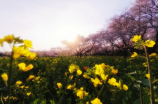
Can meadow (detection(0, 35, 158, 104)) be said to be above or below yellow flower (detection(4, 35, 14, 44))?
below

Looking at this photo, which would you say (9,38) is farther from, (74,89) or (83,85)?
(83,85)

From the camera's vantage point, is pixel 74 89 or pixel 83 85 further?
pixel 83 85

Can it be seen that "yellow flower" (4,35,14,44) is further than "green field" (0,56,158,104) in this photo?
No

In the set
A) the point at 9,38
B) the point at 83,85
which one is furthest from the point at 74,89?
the point at 9,38

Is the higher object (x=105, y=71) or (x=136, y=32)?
(x=136, y=32)

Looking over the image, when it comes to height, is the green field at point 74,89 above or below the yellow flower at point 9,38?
below

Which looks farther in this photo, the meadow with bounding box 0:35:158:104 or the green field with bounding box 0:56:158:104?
the green field with bounding box 0:56:158:104

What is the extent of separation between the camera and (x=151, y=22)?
1620 cm

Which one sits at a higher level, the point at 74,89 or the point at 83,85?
the point at 74,89

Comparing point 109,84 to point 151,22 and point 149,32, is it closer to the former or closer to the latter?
point 151,22

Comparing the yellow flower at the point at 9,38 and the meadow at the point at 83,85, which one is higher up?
the yellow flower at the point at 9,38

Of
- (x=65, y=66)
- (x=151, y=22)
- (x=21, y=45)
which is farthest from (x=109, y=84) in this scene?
(x=151, y=22)

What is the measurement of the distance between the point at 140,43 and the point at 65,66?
4.51 meters

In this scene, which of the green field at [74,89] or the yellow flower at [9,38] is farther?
the green field at [74,89]
